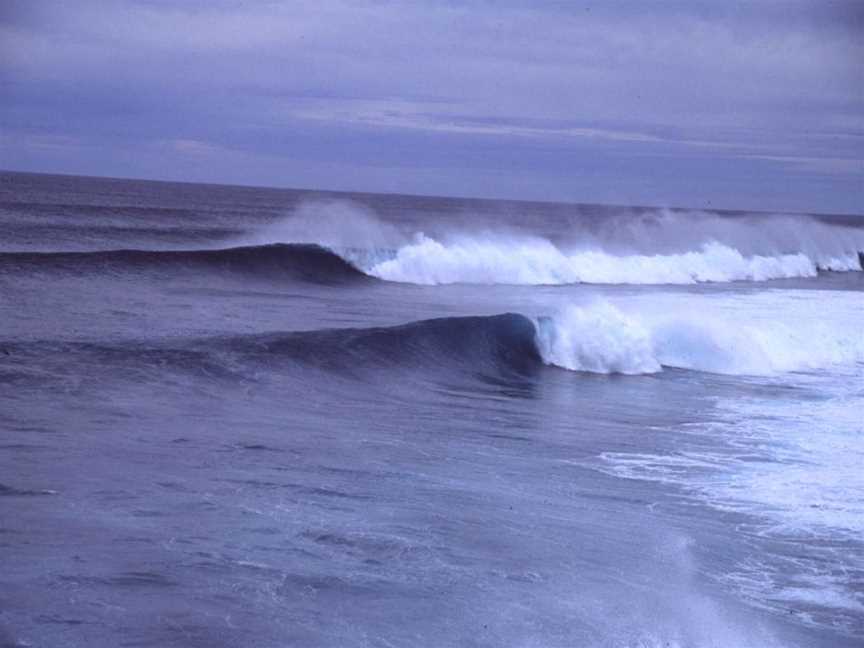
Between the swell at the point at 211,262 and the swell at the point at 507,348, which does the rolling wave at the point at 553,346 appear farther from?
the swell at the point at 211,262

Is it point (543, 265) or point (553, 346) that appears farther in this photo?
point (543, 265)

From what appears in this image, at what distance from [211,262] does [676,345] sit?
12.5 m

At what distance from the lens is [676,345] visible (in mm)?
19750

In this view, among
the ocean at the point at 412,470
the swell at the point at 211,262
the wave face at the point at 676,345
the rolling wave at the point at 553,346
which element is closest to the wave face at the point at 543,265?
the swell at the point at 211,262

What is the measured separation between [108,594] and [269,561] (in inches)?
46.5

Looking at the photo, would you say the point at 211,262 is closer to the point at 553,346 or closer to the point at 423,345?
the point at 423,345

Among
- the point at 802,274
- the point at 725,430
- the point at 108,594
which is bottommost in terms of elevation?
the point at 108,594

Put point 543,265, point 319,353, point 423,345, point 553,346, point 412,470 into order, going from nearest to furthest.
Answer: point 412,470, point 319,353, point 423,345, point 553,346, point 543,265

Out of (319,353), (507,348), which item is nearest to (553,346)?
(507,348)

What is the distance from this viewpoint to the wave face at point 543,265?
31.4 meters

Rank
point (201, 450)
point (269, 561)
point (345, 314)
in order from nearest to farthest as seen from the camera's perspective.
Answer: point (269, 561) < point (201, 450) < point (345, 314)

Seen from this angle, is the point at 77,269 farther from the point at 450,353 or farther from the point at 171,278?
the point at 450,353

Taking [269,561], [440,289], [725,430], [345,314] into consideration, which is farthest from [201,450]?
[440,289]

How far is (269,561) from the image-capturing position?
750 centimetres
